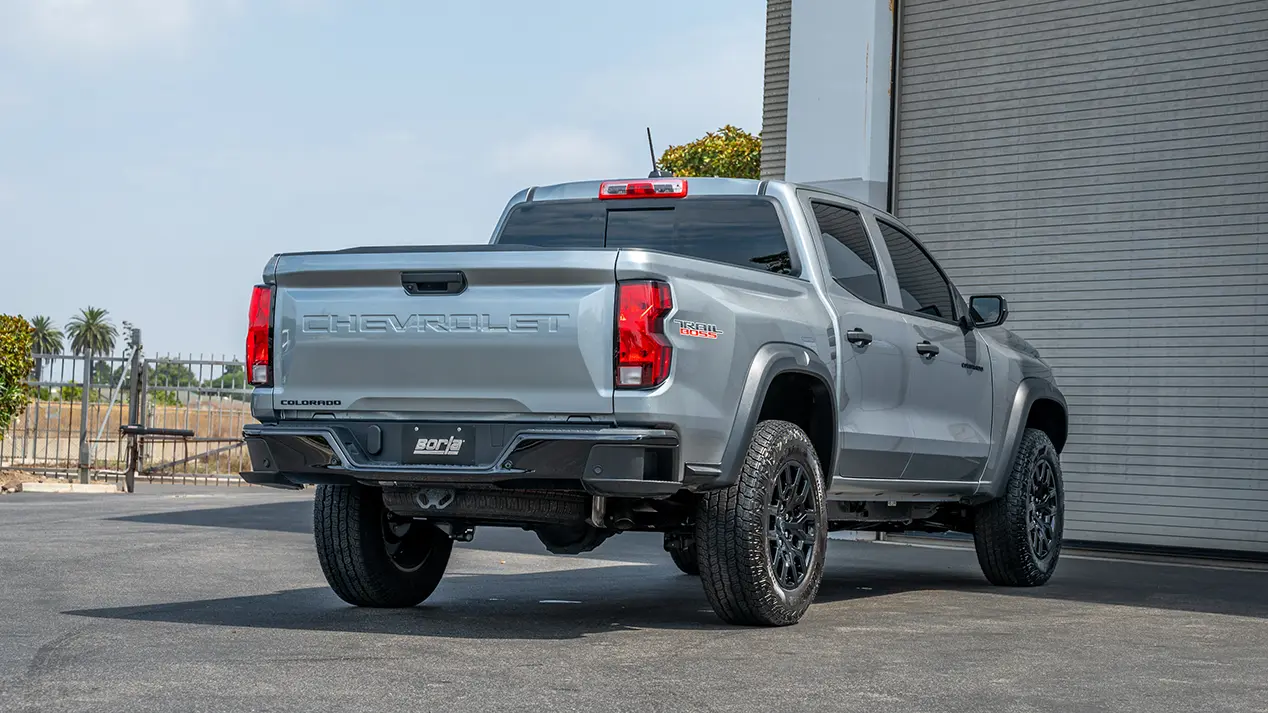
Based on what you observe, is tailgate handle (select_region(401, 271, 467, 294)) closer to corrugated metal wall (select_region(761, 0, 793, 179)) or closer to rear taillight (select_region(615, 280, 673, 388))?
rear taillight (select_region(615, 280, 673, 388))

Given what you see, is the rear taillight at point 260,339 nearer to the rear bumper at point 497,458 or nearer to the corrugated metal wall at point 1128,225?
the rear bumper at point 497,458

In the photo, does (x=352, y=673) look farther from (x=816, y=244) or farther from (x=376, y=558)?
(x=816, y=244)

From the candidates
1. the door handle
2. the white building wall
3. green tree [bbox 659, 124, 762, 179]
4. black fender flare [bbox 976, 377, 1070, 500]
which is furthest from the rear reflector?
green tree [bbox 659, 124, 762, 179]

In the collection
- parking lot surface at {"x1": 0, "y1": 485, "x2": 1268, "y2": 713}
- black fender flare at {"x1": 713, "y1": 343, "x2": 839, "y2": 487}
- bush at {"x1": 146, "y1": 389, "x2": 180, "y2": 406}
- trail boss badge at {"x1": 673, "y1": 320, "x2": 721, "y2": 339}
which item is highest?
trail boss badge at {"x1": 673, "y1": 320, "x2": 721, "y2": 339}

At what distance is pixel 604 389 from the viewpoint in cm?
600

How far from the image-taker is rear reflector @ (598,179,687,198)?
7.80 meters

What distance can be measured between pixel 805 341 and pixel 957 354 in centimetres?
202

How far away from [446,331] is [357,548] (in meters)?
1.34

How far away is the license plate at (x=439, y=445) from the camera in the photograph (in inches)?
243

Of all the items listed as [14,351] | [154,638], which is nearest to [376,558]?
[154,638]

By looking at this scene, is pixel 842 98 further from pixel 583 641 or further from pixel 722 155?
pixel 722 155

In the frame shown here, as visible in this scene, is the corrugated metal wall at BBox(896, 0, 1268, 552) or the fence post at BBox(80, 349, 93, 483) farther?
the fence post at BBox(80, 349, 93, 483)

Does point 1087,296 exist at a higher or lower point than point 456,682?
higher

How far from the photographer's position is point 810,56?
47.4 ft
